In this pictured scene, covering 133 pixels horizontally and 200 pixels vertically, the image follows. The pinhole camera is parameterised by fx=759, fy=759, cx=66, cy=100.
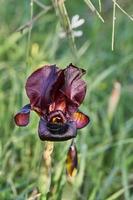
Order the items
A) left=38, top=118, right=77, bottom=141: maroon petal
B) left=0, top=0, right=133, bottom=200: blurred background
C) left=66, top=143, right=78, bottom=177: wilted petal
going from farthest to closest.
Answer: left=0, top=0, right=133, bottom=200: blurred background → left=66, top=143, right=78, bottom=177: wilted petal → left=38, top=118, right=77, bottom=141: maroon petal

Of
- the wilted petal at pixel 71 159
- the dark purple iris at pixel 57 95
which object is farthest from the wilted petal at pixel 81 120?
the wilted petal at pixel 71 159

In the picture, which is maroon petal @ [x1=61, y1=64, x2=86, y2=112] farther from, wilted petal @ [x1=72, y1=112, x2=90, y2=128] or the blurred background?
the blurred background

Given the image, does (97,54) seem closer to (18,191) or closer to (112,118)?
(112,118)

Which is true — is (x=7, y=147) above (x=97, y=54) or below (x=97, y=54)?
below

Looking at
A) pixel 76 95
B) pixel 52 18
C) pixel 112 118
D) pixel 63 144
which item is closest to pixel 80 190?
pixel 63 144

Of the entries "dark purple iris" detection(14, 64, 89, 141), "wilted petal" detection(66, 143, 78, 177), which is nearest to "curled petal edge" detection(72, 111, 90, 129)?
"dark purple iris" detection(14, 64, 89, 141)

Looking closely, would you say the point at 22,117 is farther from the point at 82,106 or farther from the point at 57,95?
the point at 82,106
